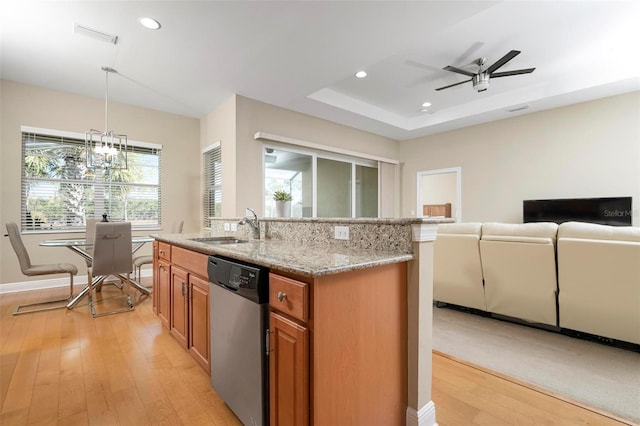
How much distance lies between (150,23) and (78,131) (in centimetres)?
267

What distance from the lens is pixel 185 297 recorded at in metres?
2.14

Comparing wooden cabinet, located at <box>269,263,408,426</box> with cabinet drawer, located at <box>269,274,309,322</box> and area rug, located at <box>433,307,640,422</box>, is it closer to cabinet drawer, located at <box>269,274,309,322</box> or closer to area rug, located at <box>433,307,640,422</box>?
cabinet drawer, located at <box>269,274,309,322</box>

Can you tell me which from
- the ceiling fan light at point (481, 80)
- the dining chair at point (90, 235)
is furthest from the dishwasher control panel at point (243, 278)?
the ceiling fan light at point (481, 80)

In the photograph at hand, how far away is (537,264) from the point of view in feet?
8.55

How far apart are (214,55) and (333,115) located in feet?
7.81

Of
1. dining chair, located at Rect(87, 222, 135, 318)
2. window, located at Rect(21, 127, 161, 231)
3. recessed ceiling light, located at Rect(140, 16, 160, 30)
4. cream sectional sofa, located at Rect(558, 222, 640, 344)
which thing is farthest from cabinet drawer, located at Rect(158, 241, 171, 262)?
cream sectional sofa, located at Rect(558, 222, 640, 344)

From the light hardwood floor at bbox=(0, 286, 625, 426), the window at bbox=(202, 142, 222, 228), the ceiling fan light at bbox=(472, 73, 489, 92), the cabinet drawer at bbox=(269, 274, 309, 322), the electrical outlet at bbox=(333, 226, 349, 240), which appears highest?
the ceiling fan light at bbox=(472, 73, 489, 92)

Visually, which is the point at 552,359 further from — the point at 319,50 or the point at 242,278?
the point at 319,50

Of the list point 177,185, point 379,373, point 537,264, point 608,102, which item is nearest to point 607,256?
point 537,264

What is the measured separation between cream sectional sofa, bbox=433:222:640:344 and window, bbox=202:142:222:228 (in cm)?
354

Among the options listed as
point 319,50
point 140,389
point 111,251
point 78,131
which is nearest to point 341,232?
point 140,389

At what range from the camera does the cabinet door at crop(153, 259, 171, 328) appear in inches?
98.6

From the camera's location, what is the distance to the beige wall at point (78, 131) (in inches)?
153

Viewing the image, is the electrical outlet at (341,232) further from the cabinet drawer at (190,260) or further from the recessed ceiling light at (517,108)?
the recessed ceiling light at (517,108)
